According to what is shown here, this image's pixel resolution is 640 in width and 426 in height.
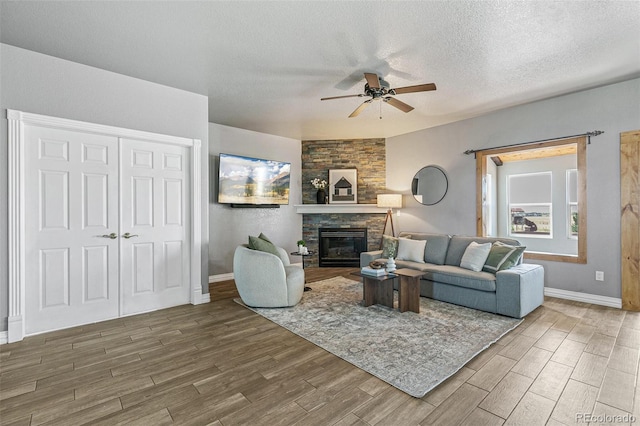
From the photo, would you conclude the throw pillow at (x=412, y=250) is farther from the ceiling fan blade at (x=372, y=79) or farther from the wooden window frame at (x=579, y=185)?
the ceiling fan blade at (x=372, y=79)

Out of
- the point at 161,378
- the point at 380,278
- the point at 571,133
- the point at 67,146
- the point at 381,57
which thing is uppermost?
the point at 381,57

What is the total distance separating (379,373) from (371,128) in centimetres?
463

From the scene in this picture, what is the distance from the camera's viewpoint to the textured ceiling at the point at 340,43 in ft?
7.82

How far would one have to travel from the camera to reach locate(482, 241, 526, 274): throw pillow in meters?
3.72

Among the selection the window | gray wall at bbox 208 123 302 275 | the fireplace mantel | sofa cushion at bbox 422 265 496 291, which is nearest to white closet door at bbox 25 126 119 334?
gray wall at bbox 208 123 302 275

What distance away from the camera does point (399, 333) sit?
299cm

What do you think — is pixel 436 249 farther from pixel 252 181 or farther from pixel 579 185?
pixel 252 181

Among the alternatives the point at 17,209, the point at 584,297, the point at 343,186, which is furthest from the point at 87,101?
the point at 584,297

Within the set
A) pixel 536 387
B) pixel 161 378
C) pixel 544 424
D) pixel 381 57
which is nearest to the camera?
pixel 544 424

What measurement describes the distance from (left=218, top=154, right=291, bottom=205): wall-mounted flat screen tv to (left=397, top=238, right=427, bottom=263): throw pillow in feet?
8.64

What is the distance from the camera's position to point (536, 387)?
2.09 m

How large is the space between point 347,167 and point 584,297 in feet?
15.1

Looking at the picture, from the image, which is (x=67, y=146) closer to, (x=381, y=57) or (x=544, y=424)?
(x=381, y=57)

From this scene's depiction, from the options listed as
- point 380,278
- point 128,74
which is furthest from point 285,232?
point 128,74
